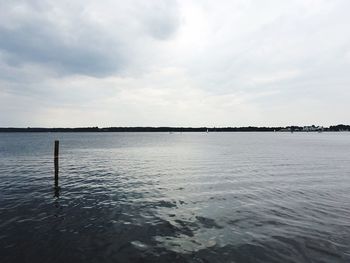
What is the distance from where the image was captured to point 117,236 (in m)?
12.0

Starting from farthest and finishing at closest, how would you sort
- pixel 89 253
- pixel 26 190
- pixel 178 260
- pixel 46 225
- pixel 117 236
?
pixel 26 190 < pixel 46 225 < pixel 117 236 < pixel 89 253 < pixel 178 260

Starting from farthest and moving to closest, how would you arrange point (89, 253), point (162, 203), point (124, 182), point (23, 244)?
point (124, 182) → point (162, 203) → point (23, 244) → point (89, 253)

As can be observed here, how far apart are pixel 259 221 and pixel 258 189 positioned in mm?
8535

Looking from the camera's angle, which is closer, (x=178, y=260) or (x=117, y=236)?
(x=178, y=260)

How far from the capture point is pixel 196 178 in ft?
91.5

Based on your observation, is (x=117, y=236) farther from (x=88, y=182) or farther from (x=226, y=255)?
(x=88, y=182)

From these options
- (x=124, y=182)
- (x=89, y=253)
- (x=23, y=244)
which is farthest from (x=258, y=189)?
(x=23, y=244)

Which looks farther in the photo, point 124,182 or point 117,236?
point 124,182

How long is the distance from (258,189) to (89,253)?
50.4 feet

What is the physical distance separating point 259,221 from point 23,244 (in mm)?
10849

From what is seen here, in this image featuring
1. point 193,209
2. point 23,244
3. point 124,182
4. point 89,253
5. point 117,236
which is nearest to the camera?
point 89,253

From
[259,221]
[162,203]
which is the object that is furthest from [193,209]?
[259,221]

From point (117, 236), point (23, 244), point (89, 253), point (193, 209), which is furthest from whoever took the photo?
point (193, 209)

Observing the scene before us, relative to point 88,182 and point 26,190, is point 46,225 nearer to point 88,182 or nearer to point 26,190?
point 26,190
